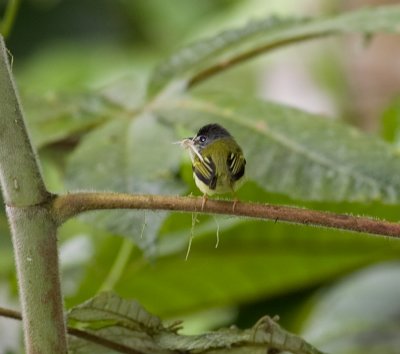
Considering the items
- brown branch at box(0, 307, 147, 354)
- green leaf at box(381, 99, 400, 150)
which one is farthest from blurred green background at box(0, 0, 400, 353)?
brown branch at box(0, 307, 147, 354)

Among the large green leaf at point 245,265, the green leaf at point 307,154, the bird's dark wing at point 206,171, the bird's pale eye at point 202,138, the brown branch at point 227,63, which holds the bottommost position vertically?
the bird's dark wing at point 206,171

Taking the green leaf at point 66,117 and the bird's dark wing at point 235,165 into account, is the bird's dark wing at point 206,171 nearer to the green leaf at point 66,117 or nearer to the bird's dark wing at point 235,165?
the bird's dark wing at point 235,165

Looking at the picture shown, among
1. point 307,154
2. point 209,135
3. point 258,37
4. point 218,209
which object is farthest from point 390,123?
point 218,209

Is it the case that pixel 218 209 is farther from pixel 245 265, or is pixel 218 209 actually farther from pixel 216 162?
pixel 245 265

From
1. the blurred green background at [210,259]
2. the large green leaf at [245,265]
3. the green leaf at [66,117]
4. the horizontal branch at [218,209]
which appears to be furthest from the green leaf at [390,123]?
the horizontal branch at [218,209]

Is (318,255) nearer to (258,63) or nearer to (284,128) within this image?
(284,128)

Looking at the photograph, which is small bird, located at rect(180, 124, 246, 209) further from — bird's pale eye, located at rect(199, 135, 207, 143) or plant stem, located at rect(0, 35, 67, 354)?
plant stem, located at rect(0, 35, 67, 354)
